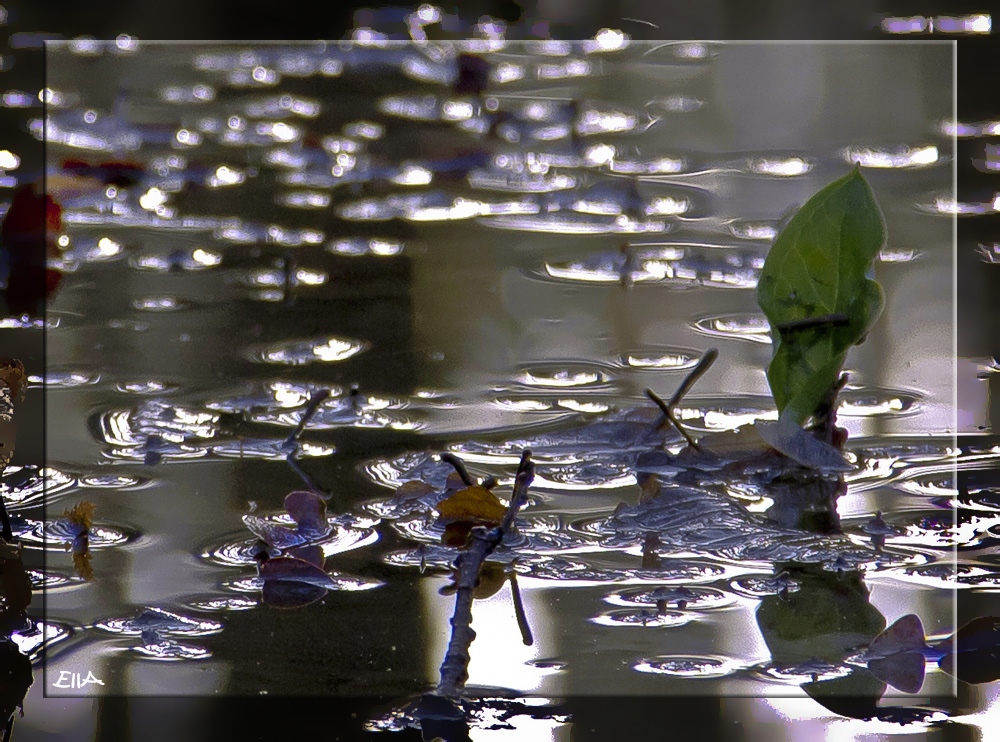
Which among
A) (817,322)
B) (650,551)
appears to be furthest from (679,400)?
(650,551)

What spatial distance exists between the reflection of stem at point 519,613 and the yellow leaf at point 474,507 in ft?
0.27

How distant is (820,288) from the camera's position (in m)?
1.15

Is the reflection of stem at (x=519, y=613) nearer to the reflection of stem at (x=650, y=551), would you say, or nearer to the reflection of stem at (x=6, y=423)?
the reflection of stem at (x=650, y=551)

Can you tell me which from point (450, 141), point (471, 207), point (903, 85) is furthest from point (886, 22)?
point (471, 207)

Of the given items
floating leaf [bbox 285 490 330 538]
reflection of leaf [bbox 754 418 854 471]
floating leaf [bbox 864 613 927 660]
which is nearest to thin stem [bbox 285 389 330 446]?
floating leaf [bbox 285 490 330 538]

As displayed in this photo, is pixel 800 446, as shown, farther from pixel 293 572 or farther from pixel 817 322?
pixel 293 572

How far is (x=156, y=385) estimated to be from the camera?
4.61 ft

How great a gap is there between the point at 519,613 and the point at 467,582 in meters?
0.07

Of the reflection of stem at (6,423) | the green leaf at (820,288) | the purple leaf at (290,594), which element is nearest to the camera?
the purple leaf at (290,594)

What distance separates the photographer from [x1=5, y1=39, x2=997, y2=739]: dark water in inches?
34.1

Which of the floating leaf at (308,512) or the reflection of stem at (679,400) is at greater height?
the reflection of stem at (679,400)

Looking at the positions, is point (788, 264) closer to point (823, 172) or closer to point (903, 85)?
point (823, 172)

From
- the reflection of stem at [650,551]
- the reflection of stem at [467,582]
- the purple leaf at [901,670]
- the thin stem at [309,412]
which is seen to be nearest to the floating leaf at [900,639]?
the purple leaf at [901,670]

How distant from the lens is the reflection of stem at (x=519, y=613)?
852 mm
